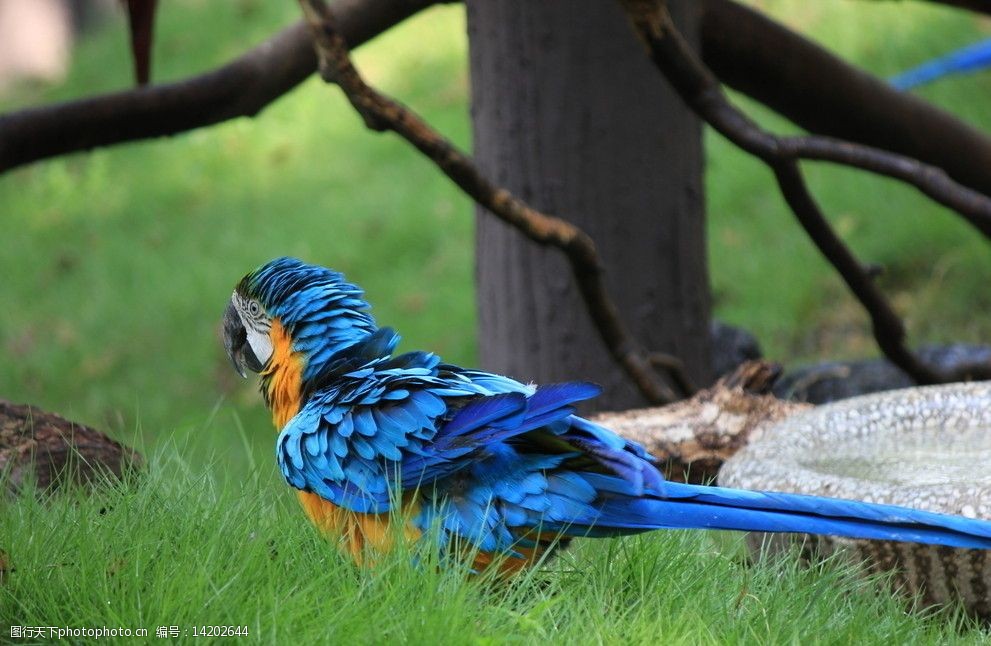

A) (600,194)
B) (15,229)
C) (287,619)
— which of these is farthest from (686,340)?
(15,229)

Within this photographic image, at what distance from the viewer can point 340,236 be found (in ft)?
21.9

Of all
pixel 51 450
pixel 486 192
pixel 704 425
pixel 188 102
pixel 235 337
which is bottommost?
pixel 704 425

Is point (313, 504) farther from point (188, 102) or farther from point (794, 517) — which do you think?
point (188, 102)

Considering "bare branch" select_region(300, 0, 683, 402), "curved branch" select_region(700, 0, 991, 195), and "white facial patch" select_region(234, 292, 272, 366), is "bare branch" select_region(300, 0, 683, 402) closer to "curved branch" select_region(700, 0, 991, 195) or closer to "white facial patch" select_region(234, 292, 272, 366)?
"white facial patch" select_region(234, 292, 272, 366)

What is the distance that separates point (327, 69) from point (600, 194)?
90 cm

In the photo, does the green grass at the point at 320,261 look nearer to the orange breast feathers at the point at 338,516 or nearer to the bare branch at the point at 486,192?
the orange breast feathers at the point at 338,516

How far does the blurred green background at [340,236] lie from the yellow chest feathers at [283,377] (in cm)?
296

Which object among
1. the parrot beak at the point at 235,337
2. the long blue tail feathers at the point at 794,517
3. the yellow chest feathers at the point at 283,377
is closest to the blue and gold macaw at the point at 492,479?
the long blue tail feathers at the point at 794,517

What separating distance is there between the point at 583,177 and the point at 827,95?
3.00 ft

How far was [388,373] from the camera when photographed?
187cm

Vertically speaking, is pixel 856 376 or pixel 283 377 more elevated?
pixel 283 377

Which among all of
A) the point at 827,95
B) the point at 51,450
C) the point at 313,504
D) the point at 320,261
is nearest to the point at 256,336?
the point at 313,504

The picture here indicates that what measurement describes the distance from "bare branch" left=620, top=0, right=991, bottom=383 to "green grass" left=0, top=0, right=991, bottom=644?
117cm

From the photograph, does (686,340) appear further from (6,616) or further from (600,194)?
(6,616)
